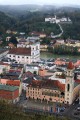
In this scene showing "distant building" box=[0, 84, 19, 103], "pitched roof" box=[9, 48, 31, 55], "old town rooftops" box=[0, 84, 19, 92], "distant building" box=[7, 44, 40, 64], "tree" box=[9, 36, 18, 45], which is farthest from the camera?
"tree" box=[9, 36, 18, 45]

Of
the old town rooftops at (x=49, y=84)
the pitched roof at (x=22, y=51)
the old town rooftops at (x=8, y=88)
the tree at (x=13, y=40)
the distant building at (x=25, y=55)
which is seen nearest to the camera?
the old town rooftops at (x=8, y=88)

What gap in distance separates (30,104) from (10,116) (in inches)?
77.7

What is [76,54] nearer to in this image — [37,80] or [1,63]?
[1,63]

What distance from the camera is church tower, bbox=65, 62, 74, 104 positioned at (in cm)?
1118

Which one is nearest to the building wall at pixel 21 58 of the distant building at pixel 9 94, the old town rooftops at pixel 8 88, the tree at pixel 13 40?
the old town rooftops at pixel 8 88

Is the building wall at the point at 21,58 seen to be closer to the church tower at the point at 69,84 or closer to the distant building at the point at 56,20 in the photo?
the church tower at the point at 69,84

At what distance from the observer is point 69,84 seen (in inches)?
441

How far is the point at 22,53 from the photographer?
1761 centimetres

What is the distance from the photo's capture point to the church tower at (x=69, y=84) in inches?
440

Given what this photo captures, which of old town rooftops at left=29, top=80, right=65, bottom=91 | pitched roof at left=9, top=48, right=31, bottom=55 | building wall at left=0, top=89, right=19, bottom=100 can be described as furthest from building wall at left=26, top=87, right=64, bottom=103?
pitched roof at left=9, top=48, right=31, bottom=55

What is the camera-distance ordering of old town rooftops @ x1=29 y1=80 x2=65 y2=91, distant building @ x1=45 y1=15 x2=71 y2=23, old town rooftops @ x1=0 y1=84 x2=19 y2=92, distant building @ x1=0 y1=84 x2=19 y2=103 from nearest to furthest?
distant building @ x1=0 y1=84 x2=19 y2=103 < old town rooftops @ x1=0 y1=84 x2=19 y2=92 < old town rooftops @ x1=29 y1=80 x2=65 y2=91 < distant building @ x1=45 y1=15 x2=71 y2=23

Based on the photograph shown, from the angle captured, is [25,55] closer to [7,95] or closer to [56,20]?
[7,95]

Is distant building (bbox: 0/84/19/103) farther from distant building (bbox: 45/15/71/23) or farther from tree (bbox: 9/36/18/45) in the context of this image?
distant building (bbox: 45/15/71/23)

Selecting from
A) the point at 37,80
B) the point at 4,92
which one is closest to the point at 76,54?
the point at 37,80
